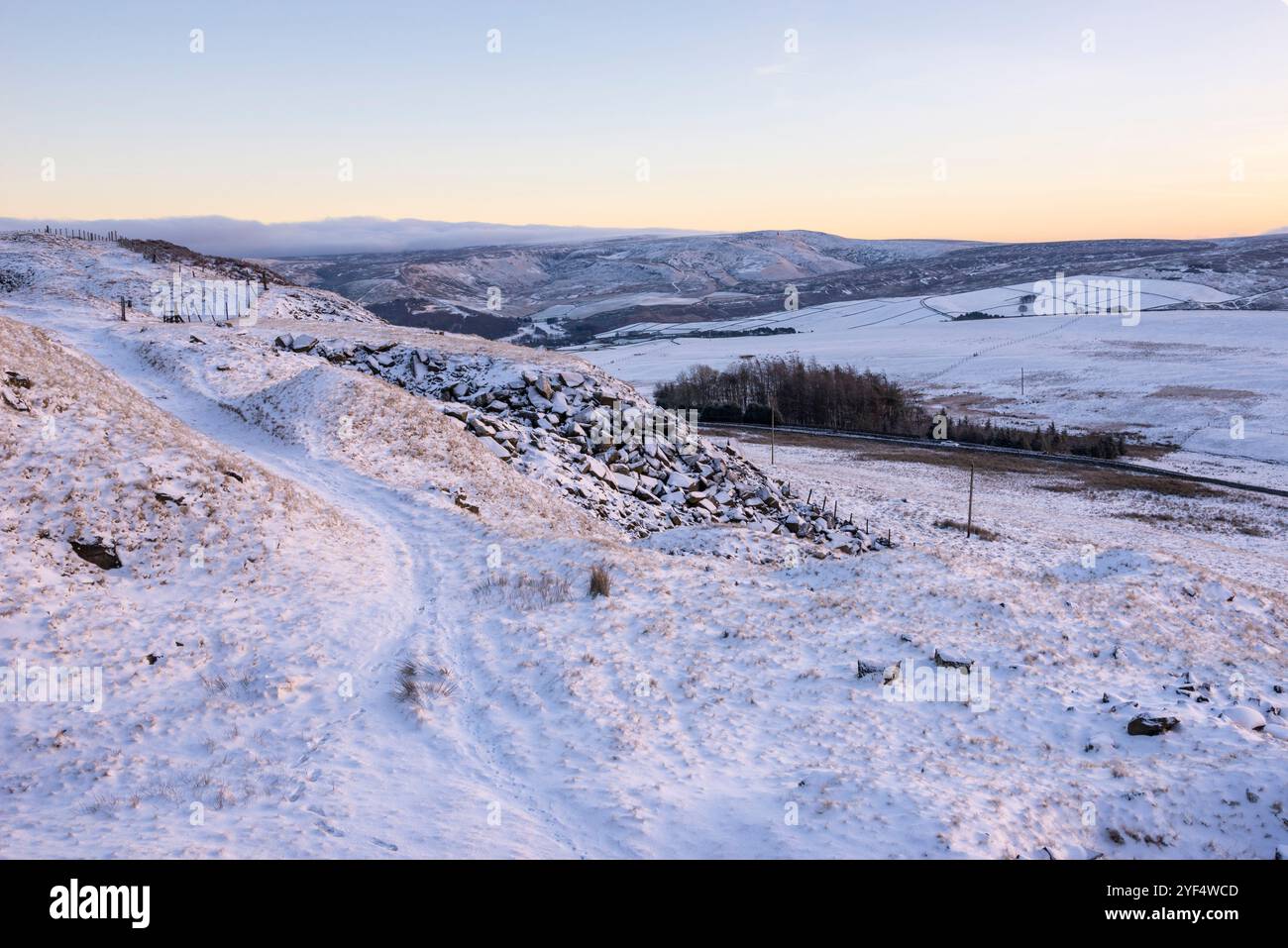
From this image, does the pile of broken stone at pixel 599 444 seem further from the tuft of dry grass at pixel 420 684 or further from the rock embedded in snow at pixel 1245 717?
the tuft of dry grass at pixel 420 684

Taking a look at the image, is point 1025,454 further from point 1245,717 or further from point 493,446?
point 1245,717

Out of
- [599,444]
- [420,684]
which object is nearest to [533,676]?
[420,684]

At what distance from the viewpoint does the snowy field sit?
249ft

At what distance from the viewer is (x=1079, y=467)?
61.8m

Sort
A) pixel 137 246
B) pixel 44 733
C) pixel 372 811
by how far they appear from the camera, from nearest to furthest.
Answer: pixel 372 811, pixel 44 733, pixel 137 246

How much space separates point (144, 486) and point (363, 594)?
4971 millimetres

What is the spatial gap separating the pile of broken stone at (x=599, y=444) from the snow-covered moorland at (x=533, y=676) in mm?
4262

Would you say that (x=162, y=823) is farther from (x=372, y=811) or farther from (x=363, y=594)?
(x=363, y=594)

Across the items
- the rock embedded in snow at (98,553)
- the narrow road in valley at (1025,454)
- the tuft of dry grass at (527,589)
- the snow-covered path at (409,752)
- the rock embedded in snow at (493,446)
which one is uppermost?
the rock embedded in snow at (493,446)

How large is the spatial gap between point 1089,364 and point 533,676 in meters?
122

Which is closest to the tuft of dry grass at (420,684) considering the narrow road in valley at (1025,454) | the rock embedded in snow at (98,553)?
the rock embedded in snow at (98,553)

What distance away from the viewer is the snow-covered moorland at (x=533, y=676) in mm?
9289

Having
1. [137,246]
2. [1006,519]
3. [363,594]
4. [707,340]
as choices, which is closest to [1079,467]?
[1006,519]

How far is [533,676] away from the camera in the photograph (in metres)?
12.9
